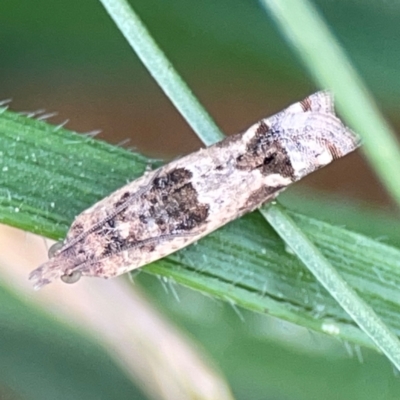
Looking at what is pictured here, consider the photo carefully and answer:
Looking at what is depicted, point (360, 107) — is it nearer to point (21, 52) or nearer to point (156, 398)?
point (156, 398)

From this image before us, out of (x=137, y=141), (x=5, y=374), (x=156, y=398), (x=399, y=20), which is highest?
(x=137, y=141)

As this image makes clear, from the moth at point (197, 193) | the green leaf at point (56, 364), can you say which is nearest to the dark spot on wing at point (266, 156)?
the moth at point (197, 193)

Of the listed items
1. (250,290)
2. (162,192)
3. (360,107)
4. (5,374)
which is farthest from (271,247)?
(5,374)

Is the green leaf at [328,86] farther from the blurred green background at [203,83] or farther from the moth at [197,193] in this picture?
the blurred green background at [203,83]

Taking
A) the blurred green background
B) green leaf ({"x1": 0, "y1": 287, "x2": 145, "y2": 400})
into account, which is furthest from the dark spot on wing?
green leaf ({"x1": 0, "y1": 287, "x2": 145, "y2": 400})

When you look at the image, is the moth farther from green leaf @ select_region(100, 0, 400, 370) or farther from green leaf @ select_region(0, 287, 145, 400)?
green leaf @ select_region(0, 287, 145, 400)

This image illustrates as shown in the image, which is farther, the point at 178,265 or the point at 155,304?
the point at 155,304
